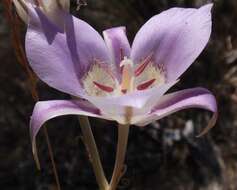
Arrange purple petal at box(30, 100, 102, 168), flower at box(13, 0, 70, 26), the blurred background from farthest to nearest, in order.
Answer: the blurred background → flower at box(13, 0, 70, 26) → purple petal at box(30, 100, 102, 168)

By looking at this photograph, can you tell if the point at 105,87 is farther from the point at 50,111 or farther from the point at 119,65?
the point at 50,111

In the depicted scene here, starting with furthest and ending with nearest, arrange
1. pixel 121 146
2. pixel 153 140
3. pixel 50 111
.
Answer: pixel 153 140 < pixel 121 146 < pixel 50 111

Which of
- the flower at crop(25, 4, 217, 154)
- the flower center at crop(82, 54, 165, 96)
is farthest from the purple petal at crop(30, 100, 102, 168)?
the flower center at crop(82, 54, 165, 96)

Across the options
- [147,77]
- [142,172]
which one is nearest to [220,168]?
[142,172]

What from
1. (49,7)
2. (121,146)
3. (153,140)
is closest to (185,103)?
(121,146)

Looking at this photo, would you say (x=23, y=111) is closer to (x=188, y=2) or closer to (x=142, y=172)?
(x=142, y=172)

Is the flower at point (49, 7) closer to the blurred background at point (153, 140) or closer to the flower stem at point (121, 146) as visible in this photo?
the flower stem at point (121, 146)

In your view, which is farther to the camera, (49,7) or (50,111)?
(49,7)

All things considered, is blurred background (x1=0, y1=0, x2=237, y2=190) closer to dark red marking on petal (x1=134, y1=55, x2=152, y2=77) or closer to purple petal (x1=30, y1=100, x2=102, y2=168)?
dark red marking on petal (x1=134, y1=55, x2=152, y2=77)
